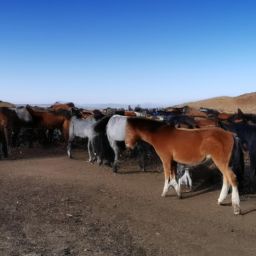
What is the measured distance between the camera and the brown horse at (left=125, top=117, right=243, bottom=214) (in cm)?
924

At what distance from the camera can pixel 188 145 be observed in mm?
9812

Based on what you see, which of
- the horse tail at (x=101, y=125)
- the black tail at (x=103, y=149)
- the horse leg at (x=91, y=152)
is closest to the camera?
the black tail at (x=103, y=149)

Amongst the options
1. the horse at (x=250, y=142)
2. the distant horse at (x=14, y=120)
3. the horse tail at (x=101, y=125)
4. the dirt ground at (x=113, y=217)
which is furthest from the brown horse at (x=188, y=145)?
the distant horse at (x=14, y=120)

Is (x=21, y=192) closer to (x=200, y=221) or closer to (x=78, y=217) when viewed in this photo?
(x=78, y=217)

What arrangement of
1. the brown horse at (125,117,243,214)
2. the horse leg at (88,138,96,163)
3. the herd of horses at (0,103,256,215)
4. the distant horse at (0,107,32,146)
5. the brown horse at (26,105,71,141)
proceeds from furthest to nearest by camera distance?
the brown horse at (26,105,71,141)
the distant horse at (0,107,32,146)
the horse leg at (88,138,96,163)
the herd of horses at (0,103,256,215)
the brown horse at (125,117,243,214)

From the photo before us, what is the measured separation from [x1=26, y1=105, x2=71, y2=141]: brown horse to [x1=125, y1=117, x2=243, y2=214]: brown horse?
7687 mm

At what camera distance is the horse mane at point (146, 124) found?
10.5 m

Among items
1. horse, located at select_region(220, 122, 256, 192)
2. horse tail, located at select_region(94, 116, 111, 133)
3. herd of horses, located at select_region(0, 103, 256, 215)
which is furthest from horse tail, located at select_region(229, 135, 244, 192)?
horse tail, located at select_region(94, 116, 111, 133)

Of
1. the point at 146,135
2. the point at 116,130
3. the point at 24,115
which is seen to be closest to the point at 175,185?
the point at 146,135

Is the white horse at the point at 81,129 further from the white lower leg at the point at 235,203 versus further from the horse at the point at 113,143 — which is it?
the white lower leg at the point at 235,203

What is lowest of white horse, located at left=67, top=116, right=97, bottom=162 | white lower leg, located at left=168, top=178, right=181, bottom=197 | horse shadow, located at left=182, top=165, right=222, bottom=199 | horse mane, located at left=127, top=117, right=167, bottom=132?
horse shadow, located at left=182, top=165, right=222, bottom=199

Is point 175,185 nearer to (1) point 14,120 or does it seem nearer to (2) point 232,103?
(1) point 14,120

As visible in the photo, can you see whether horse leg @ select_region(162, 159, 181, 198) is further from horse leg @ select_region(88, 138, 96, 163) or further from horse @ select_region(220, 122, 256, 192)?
horse leg @ select_region(88, 138, 96, 163)

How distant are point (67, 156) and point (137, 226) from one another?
853cm
